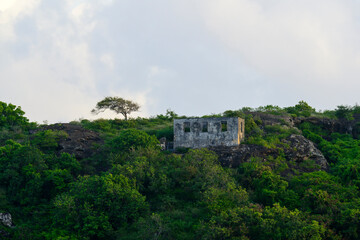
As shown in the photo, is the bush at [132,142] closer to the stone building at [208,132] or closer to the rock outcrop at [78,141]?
the stone building at [208,132]

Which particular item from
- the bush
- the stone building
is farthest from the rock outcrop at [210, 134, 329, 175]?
the bush

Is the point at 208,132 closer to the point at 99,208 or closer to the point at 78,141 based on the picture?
the point at 78,141

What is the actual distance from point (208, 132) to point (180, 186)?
8244 millimetres

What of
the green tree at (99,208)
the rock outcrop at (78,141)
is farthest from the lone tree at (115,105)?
the green tree at (99,208)

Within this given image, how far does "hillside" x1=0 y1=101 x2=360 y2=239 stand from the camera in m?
30.7

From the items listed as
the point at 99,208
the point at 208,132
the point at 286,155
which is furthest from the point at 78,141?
the point at 286,155

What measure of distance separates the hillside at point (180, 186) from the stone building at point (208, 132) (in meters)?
1.52

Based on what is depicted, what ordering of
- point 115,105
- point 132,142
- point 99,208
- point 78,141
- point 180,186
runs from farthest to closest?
1. point 115,105
2. point 78,141
3. point 132,142
4. point 180,186
5. point 99,208

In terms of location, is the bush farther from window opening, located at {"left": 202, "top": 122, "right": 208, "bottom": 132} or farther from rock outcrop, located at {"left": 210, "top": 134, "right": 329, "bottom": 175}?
rock outcrop, located at {"left": 210, "top": 134, "right": 329, "bottom": 175}

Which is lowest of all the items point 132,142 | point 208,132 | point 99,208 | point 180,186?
→ point 99,208

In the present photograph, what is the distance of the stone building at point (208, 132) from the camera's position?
4459 cm

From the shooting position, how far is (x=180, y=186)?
1503 inches

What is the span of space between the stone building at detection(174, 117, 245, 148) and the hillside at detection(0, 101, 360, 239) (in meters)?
1.52

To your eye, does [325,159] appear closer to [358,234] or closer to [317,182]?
[317,182]
